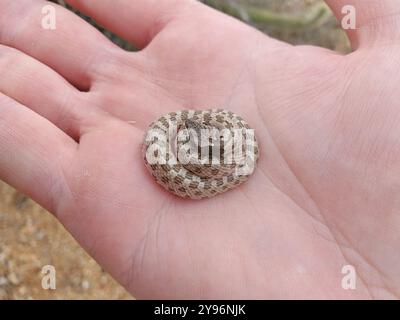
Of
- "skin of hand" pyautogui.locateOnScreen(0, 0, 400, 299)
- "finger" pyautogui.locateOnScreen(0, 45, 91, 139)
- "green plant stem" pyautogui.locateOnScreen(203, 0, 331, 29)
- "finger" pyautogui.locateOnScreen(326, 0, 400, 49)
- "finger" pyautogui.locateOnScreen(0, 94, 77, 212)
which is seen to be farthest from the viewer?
"green plant stem" pyautogui.locateOnScreen(203, 0, 331, 29)

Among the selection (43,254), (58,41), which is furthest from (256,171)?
(43,254)

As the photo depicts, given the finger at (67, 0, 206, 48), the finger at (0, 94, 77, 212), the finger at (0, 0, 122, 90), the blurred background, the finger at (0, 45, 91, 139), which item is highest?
the finger at (67, 0, 206, 48)

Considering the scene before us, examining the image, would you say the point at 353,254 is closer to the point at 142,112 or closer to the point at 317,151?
the point at 317,151

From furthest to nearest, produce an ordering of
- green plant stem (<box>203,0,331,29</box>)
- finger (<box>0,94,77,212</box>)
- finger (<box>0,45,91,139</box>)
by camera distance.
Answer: green plant stem (<box>203,0,331,29</box>) → finger (<box>0,45,91,139</box>) → finger (<box>0,94,77,212</box>)

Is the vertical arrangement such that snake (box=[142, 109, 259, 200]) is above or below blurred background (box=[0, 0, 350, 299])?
above

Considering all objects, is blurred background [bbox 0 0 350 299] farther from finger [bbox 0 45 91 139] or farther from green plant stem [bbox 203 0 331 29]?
finger [bbox 0 45 91 139]

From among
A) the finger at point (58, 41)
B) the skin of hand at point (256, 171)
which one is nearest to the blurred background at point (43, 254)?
the finger at point (58, 41)

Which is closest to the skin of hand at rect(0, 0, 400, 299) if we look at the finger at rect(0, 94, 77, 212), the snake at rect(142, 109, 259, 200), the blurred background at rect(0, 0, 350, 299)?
the finger at rect(0, 94, 77, 212)
